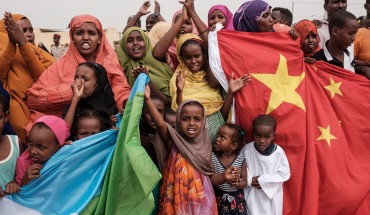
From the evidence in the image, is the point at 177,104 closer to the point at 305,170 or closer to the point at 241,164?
the point at 241,164

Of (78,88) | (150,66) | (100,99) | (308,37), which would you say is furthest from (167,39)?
(308,37)

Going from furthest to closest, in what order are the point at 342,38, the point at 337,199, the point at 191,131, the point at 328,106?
the point at 342,38 → the point at 328,106 → the point at 337,199 → the point at 191,131

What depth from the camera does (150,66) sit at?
4016 mm

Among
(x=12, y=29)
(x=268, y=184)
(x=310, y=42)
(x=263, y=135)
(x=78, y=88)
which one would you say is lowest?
(x=268, y=184)

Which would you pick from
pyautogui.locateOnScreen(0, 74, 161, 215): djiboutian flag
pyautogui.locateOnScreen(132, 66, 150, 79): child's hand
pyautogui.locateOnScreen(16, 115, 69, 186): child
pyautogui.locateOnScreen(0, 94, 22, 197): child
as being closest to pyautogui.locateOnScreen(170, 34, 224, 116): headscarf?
pyautogui.locateOnScreen(132, 66, 150, 79): child's hand

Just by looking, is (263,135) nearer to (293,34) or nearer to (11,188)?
(293,34)

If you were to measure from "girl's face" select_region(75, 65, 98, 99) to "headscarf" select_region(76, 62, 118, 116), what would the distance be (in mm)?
37

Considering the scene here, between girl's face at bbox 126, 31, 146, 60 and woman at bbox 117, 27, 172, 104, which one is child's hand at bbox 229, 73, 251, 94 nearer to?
woman at bbox 117, 27, 172, 104

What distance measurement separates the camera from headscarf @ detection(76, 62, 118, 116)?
3.40 m

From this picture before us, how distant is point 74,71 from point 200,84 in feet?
3.76

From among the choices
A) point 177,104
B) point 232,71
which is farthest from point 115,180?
point 232,71

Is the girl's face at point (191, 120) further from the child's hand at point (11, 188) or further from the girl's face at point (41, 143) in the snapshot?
the child's hand at point (11, 188)

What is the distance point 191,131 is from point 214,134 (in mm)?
344

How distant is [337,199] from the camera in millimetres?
3342
